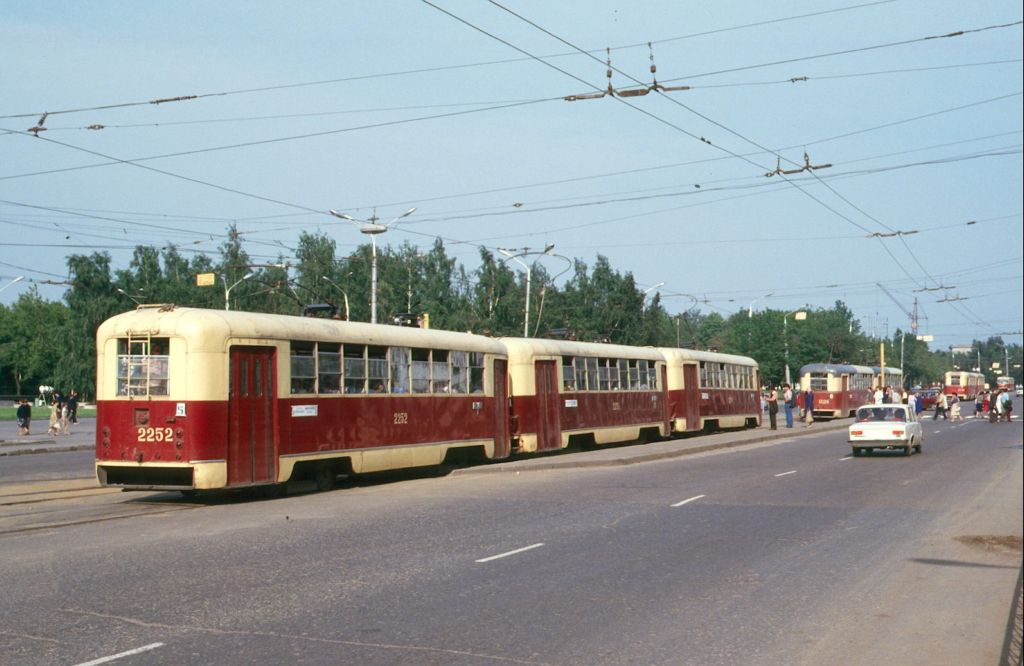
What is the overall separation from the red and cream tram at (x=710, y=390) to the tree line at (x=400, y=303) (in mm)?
30322

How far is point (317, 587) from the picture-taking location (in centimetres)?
987

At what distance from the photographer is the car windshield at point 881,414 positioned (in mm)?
29953

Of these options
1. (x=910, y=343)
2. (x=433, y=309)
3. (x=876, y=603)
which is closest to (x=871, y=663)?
(x=876, y=603)

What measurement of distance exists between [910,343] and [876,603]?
148770mm

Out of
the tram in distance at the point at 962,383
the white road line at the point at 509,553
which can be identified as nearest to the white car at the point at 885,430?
the white road line at the point at 509,553

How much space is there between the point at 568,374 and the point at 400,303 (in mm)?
64132

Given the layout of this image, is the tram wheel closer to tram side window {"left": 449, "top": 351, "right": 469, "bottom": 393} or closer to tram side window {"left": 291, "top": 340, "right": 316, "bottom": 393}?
tram side window {"left": 291, "top": 340, "right": 316, "bottom": 393}

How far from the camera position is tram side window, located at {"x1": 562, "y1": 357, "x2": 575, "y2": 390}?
31266 millimetres

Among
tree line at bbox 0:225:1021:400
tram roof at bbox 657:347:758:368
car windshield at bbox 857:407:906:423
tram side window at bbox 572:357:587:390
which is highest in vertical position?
tree line at bbox 0:225:1021:400

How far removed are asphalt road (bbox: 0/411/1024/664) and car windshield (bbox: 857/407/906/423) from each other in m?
11.5

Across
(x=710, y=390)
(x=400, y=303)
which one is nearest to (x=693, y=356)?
(x=710, y=390)

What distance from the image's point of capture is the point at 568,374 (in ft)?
103

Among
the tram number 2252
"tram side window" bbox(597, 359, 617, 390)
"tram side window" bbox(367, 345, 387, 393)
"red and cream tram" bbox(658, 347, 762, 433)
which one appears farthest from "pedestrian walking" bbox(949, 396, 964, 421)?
the tram number 2252

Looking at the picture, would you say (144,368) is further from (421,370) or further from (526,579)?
(526,579)
